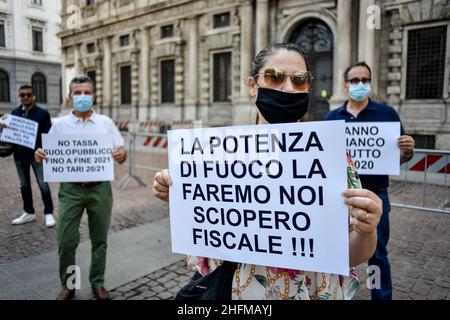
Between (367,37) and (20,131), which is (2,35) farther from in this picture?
(367,37)

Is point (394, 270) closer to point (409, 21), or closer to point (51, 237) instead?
point (51, 237)

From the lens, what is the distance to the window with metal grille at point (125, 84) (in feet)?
69.2

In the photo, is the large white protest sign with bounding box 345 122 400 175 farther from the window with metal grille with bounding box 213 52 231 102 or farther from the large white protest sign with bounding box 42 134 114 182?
the window with metal grille with bounding box 213 52 231 102

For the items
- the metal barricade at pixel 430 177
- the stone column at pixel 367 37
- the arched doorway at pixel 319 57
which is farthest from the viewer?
the arched doorway at pixel 319 57

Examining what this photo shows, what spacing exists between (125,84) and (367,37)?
14.2 metres

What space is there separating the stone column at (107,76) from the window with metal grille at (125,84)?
0.81 m

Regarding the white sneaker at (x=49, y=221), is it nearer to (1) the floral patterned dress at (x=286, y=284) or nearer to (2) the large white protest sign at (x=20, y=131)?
(2) the large white protest sign at (x=20, y=131)

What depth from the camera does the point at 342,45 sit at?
39.8 ft

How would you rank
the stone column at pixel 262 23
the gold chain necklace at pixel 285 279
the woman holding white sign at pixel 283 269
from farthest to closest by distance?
the stone column at pixel 262 23 → the gold chain necklace at pixel 285 279 → the woman holding white sign at pixel 283 269

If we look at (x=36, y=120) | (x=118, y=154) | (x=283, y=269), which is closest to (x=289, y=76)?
(x=283, y=269)

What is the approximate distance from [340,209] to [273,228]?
0.33m

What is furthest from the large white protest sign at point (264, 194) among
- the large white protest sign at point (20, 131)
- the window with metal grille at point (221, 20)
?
the window with metal grille at point (221, 20)

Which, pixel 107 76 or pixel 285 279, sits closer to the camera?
pixel 285 279

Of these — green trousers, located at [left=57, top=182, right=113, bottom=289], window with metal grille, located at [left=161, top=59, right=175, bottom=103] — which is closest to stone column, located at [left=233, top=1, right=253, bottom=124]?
window with metal grille, located at [left=161, top=59, right=175, bottom=103]
